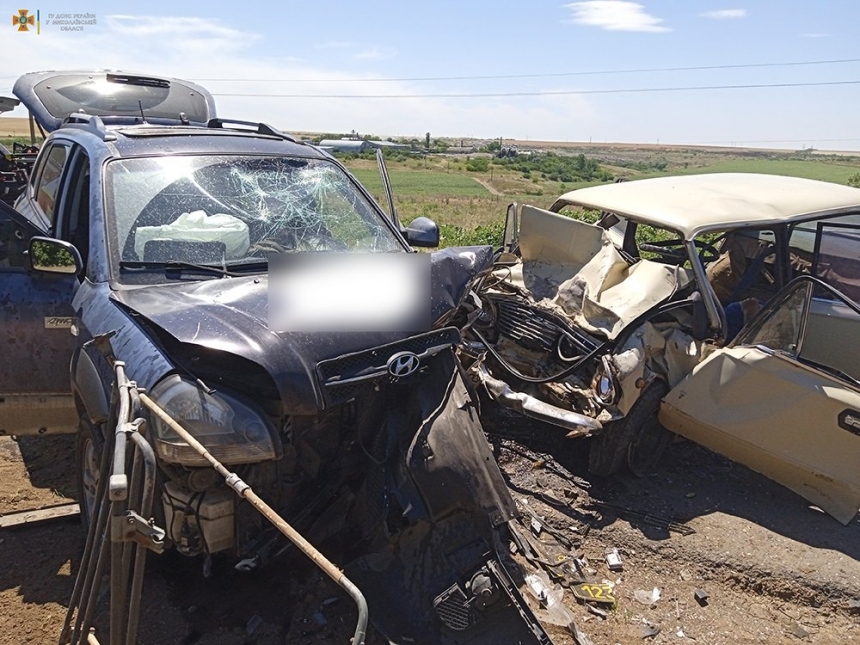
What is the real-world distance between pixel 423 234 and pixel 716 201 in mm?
2273

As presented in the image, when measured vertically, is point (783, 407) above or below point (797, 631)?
above

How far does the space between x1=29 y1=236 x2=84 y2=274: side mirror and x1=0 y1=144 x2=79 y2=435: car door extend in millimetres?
56

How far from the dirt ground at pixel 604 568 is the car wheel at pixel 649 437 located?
0.34 feet

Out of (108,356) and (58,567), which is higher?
(108,356)

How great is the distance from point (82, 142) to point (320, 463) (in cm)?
245

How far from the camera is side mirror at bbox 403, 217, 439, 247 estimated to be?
442 centimetres

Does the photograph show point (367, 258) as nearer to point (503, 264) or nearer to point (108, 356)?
point (108, 356)

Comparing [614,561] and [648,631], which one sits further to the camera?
[614,561]

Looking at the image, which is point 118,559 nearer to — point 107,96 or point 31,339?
point 31,339

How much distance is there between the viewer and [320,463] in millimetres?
3158

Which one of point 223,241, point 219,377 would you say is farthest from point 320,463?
point 223,241

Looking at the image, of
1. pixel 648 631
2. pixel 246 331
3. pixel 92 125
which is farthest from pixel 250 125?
pixel 648 631

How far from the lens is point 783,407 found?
412 centimetres

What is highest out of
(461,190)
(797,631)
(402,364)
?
(402,364)
